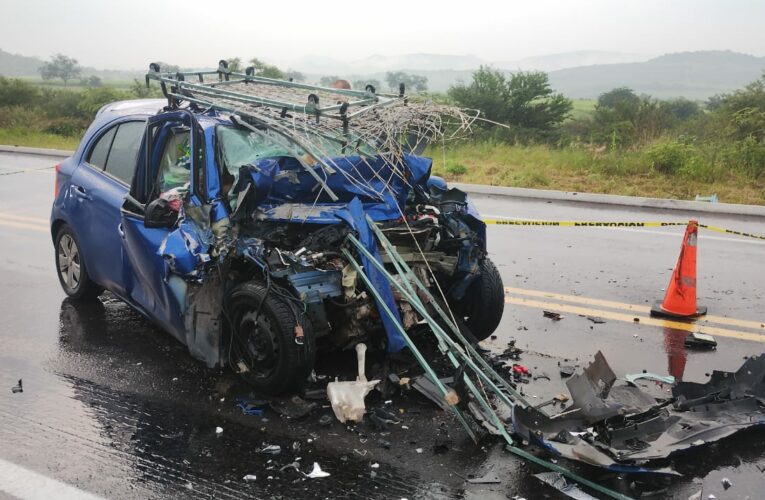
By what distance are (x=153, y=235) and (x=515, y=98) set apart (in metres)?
22.7

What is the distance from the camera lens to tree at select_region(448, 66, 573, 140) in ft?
84.4

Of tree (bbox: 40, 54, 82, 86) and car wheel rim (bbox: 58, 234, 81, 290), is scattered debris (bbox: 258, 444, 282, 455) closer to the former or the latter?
car wheel rim (bbox: 58, 234, 81, 290)

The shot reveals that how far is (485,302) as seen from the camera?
5309mm

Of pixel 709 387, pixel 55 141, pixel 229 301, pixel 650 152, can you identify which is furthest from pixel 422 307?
pixel 55 141

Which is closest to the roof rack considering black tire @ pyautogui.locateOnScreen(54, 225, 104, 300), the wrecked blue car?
the wrecked blue car

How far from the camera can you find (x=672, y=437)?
3834mm

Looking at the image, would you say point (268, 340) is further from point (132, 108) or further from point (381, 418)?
point (132, 108)

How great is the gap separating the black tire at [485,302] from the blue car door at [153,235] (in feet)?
7.05

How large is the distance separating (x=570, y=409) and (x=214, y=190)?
8.79 ft

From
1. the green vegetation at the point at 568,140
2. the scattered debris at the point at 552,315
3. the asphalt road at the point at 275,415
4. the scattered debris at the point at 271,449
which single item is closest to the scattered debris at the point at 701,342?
the asphalt road at the point at 275,415

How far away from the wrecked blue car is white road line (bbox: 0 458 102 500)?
131 cm

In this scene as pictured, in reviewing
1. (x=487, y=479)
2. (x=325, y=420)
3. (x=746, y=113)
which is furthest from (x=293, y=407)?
(x=746, y=113)

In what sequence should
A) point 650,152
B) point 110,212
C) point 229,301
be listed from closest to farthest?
1. point 229,301
2. point 110,212
3. point 650,152

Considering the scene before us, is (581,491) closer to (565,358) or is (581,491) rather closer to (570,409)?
(570,409)
